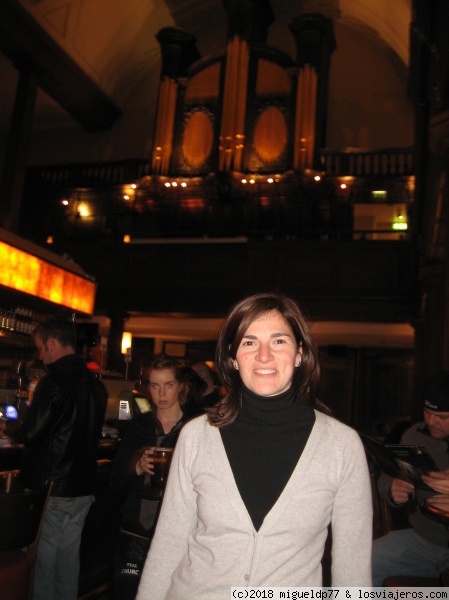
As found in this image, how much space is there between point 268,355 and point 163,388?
4.69 feet

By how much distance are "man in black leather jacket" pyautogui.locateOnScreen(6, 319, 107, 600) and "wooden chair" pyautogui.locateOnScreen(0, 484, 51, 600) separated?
1.85 feet

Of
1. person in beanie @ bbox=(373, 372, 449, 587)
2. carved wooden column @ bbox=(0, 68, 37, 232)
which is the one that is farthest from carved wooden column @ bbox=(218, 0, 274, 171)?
person in beanie @ bbox=(373, 372, 449, 587)

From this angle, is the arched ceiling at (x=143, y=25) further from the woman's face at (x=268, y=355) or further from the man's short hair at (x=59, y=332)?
the woman's face at (x=268, y=355)

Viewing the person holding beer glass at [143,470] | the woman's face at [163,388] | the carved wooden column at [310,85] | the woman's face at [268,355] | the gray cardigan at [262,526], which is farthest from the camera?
the carved wooden column at [310,85]

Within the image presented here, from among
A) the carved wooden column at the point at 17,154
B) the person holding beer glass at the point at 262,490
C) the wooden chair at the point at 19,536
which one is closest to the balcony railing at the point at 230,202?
the carved wooden column at the point at 17,154

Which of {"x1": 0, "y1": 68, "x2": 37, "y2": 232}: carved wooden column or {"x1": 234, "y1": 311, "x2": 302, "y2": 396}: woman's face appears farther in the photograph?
{"x1": 0, "y1": 68, "x2": 37, "y2": 232}: carved wooden column

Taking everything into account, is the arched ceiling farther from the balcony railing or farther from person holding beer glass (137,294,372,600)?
person holding beer glass (137,294,372,600)

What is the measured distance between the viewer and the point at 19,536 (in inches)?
97.3

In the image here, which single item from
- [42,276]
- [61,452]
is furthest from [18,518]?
[42,276]

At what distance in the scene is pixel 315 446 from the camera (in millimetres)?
1607

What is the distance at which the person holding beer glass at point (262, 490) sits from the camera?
5.00ft

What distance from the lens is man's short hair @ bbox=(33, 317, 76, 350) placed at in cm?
349

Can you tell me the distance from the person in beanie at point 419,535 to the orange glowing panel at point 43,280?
16.7ft

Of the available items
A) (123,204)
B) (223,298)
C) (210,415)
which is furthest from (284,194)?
(210,415)
